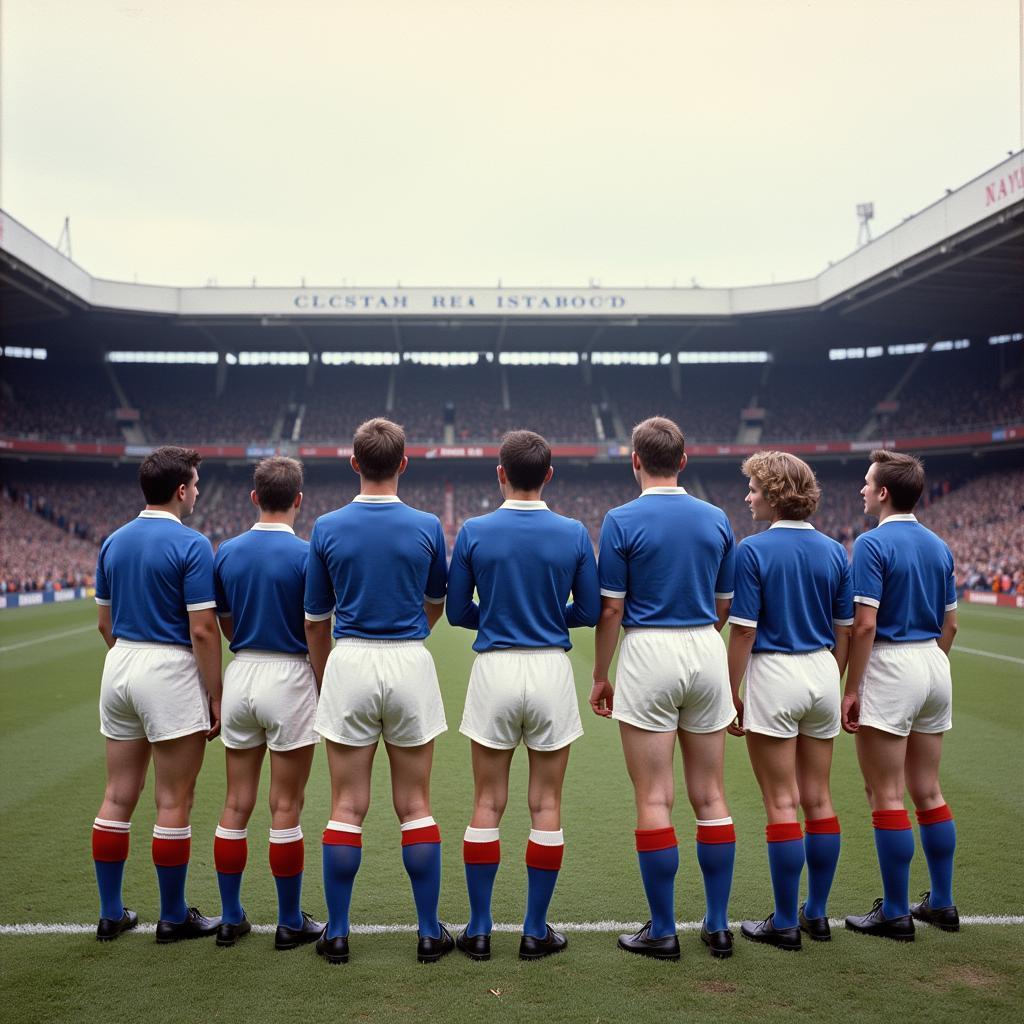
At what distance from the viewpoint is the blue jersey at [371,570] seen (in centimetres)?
378

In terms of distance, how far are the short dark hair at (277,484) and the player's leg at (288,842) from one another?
114 cm

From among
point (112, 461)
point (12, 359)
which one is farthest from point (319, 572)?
point (12, 359)

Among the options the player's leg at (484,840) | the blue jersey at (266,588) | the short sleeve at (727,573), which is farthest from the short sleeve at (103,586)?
the short sleeve at (727,573)

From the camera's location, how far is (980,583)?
87.8 feet

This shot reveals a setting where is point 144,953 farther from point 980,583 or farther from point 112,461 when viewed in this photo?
point 112,461

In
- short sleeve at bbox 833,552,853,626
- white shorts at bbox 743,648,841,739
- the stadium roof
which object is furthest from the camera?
the stadium roof

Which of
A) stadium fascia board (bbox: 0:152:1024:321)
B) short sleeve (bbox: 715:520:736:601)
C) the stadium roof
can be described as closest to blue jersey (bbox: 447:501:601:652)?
short sleeve (bbox: 715:520:736:601)

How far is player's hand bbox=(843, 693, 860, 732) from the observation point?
4145mm

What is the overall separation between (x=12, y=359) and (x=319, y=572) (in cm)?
4747

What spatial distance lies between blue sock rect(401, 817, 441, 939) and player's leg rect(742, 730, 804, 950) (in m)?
1.46

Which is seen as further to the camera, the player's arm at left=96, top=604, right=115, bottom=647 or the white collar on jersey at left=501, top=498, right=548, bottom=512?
the player's arm at left=96, top=604, right=115, bottom=647

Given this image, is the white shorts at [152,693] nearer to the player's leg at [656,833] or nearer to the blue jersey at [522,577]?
the blue jersey at [522,577]

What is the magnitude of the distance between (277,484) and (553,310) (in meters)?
37.1

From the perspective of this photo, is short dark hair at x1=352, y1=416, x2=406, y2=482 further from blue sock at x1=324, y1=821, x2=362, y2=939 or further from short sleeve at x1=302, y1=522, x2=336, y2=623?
blue sock at x1=324, y1=821, x2=362, y2=939
